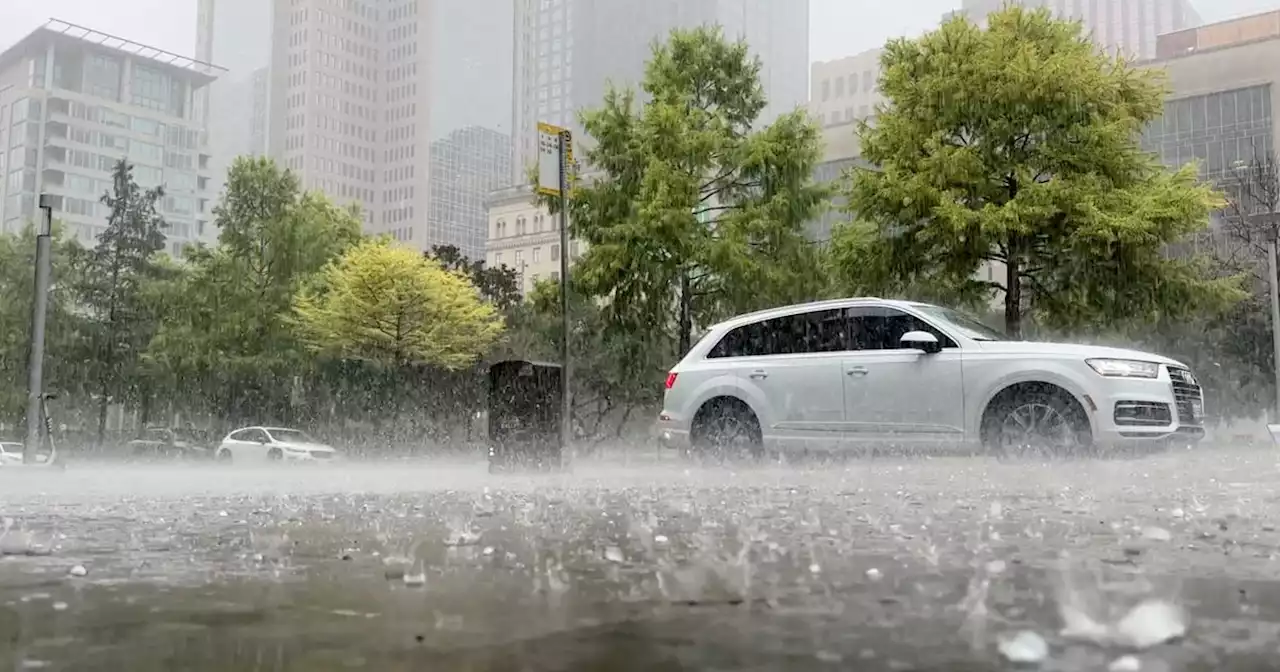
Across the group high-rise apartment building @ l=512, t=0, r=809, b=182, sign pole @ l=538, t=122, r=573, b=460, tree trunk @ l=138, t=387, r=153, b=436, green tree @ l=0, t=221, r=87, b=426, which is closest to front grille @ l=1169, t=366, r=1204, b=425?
sign pole @ l=538, t=122, r=573, b=460

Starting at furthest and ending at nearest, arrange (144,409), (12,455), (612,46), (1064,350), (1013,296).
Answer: (144,409)
(612,46)
(12,455)
(1013,296)
(1064,350)

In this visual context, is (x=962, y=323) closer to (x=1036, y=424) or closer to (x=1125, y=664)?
(x=1036, y=424)

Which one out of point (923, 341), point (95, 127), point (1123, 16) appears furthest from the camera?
point (95, 127)

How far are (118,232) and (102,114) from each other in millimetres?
8058

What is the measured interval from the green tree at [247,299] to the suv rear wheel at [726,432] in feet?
54.2

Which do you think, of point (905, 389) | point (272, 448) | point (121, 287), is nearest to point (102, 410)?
point (121, 287)

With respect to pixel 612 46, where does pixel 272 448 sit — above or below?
below

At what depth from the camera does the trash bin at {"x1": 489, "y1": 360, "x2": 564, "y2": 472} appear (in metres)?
9.90

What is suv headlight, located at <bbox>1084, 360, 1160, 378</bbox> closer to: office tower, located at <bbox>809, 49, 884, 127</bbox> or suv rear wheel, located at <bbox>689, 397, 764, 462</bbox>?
suv rear wheel, located at <bbox>689, 397, 764, 462</bbox>

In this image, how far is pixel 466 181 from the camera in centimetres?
3359

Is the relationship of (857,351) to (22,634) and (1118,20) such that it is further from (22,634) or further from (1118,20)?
(1118,20)

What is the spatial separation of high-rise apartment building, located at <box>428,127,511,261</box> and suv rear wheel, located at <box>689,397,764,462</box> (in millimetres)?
20695

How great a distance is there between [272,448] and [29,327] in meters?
9.53

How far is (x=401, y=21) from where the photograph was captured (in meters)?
34.9
